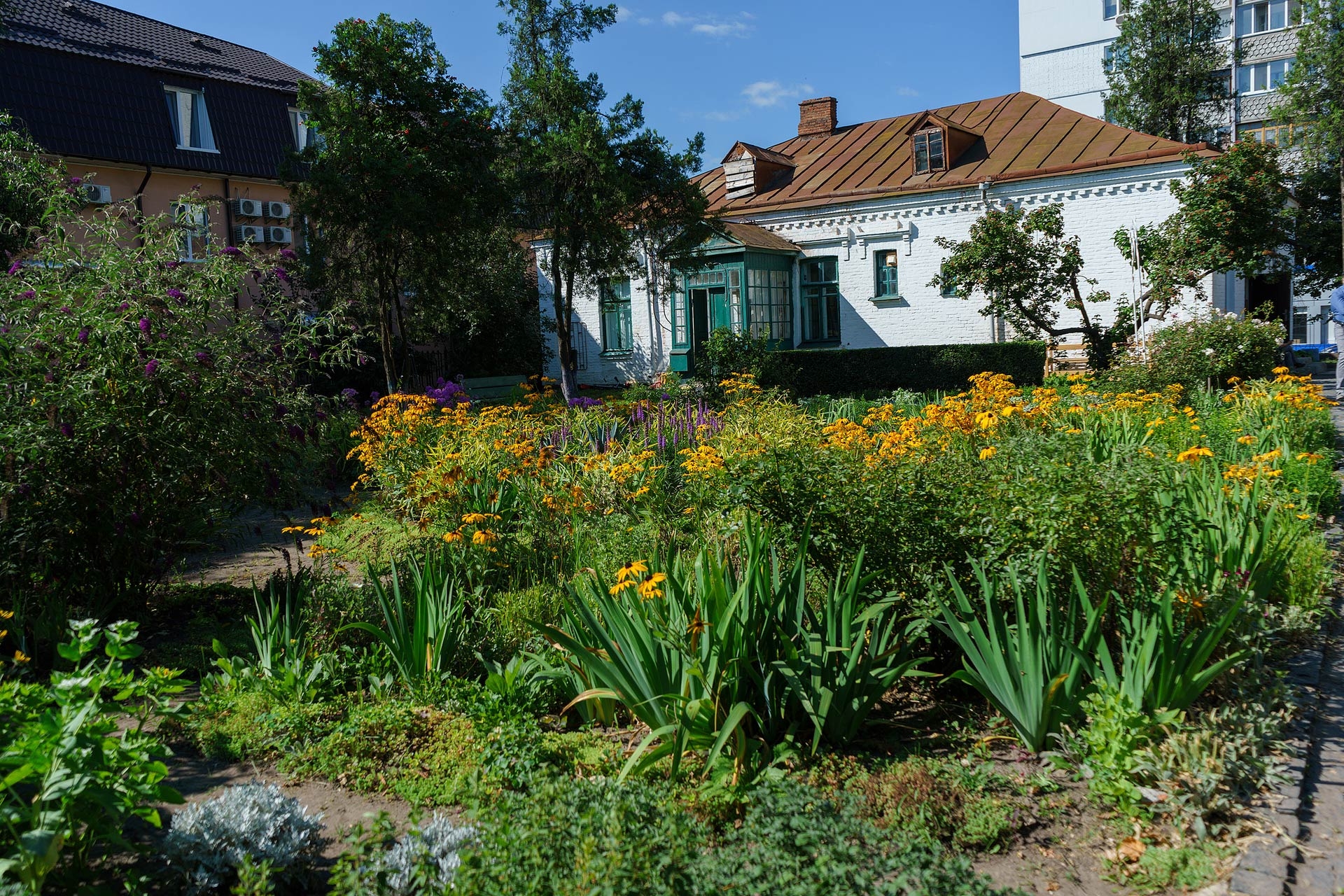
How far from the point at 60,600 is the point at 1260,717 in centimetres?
540

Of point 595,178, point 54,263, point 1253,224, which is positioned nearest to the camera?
point 54,263

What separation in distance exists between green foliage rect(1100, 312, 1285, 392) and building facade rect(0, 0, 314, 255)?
1582cm

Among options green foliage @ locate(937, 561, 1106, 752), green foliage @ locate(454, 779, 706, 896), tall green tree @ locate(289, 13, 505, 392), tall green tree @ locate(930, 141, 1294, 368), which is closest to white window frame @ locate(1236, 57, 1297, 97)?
tall green tree @ locate(930, 141, 1294, 368)

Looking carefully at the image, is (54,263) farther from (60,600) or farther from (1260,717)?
(1260,717)

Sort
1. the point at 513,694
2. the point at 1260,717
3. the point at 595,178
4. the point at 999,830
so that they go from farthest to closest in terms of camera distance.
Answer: the point at 595,178 < the point at 513,694 < the point at 1260,717 < the point at 999,830

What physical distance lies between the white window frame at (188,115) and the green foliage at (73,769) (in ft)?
72.1

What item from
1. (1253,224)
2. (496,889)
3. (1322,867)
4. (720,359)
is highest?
(1253,224)

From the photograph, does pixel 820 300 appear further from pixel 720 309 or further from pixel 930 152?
pixel 930 152

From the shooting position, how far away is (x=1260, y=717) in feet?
11.3

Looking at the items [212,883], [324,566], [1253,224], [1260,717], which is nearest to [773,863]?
[212,883]

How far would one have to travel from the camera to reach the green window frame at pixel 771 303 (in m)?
23.3

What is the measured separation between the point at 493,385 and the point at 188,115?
359 inches

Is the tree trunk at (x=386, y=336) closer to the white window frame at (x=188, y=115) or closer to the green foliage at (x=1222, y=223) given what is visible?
the white window frame at (x=188, y=115)

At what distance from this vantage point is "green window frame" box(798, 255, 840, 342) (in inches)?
965
